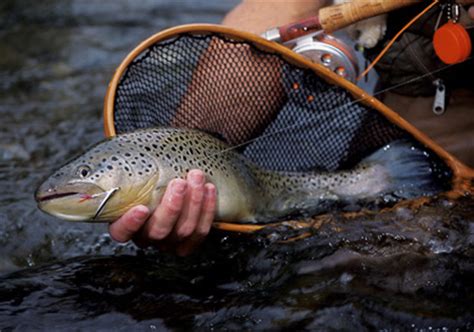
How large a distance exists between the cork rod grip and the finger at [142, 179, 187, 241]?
77 centimetres

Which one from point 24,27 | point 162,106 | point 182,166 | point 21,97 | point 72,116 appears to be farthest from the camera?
point 24,27

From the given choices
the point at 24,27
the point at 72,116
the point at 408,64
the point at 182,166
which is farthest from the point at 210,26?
the point at 24,27

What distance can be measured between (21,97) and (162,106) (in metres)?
2.24

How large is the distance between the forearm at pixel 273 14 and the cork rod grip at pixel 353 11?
54cm

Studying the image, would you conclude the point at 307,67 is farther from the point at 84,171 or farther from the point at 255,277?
the point at 84,171

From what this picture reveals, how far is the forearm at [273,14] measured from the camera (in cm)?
298

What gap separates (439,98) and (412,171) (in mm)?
381

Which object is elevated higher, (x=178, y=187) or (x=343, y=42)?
(x=343, y=42)

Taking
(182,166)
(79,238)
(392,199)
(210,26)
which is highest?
(210,26)

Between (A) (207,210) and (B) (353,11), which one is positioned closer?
(A) (207,210)

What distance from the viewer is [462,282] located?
2047 mm

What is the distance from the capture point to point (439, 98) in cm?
274

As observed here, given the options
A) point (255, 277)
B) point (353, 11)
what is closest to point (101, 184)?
point (255, 277)

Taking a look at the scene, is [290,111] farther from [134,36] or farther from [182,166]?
[134,36]
